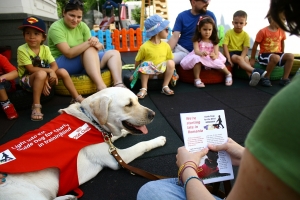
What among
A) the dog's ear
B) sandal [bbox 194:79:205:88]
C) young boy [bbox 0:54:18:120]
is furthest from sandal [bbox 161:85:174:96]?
young boy [bbox 0:54:18:120]

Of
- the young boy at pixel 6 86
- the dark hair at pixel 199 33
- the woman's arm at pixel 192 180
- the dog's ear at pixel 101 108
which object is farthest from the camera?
the dark hair at pixel 199 33

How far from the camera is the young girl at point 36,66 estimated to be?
11.3ft

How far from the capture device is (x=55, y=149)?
1.80m

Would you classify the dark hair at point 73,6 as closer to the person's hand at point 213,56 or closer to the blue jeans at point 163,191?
the person's hand at point 213,56

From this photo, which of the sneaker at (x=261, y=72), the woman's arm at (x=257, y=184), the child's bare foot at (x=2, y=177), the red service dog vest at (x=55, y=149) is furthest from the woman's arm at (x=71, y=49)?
the woman's arm at (x=257, y=184)

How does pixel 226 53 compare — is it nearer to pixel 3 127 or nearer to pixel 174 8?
pixel 3 127

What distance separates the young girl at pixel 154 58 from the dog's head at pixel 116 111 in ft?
6.45

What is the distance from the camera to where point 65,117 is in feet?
6.89

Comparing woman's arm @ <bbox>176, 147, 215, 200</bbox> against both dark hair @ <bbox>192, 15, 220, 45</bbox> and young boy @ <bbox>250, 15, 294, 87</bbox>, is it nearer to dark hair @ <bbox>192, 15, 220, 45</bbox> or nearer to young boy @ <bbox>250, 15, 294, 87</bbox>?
dark hair @ <bbox>192, 15, 220, 45</bbox>

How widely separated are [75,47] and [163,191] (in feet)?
10.9

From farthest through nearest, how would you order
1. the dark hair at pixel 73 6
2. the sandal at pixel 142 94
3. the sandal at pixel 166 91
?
the sandal at pixel 166 91 < the sandal at pixel 142 94 < the dark hair at pixel 73 6

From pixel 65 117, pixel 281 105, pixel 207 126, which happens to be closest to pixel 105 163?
pixel 65 117

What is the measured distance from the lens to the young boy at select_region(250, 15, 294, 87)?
466cm

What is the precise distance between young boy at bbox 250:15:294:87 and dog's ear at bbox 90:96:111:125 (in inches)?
148
